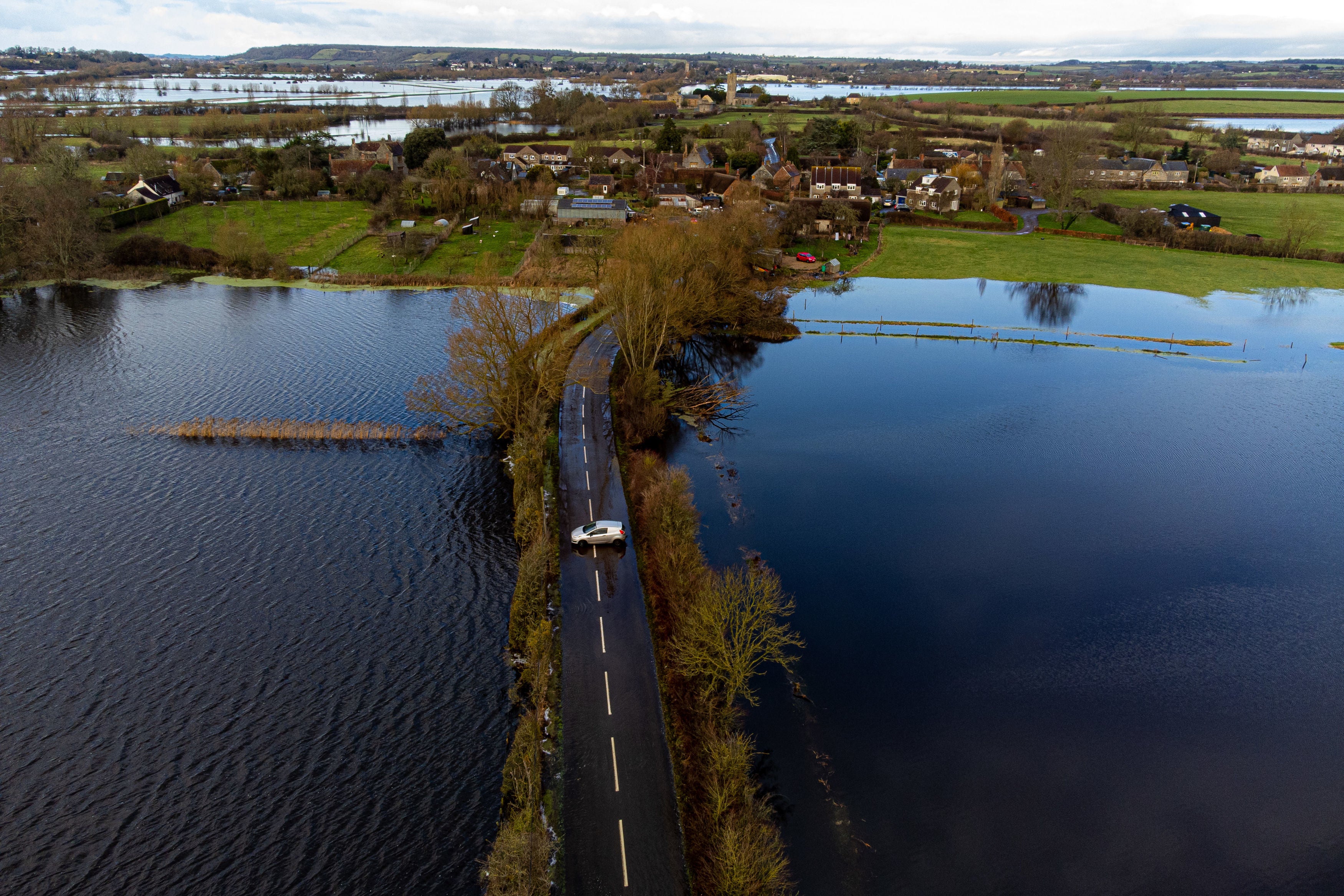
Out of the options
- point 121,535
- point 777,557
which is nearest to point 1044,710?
point 777,557

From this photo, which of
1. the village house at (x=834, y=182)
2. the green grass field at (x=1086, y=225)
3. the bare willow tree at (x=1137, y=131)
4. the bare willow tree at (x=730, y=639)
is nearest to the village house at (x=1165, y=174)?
the bare willow tree at (x=1137, y=131)

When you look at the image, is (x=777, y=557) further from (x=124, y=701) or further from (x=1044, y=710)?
(x=124, y=701)

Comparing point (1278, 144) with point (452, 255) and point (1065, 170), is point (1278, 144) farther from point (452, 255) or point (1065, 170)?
point (452, 255)

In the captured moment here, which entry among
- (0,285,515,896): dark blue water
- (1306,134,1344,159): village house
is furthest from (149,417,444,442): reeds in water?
(1306,134,1344,159): village house

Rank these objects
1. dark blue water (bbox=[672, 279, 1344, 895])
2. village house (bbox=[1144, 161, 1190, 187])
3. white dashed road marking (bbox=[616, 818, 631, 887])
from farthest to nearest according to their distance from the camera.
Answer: village house (bbox=[1144, 161, 1190, 187])
dark blue water (bbox=[672, 279, 1344, 895])
white dashed road marking (bbox=[616, 818, 631, 887])

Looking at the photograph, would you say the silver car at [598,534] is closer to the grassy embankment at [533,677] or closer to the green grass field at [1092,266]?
the grassy embankment at [533,677]

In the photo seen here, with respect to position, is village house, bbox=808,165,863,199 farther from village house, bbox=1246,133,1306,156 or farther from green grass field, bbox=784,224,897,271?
village house, bbox=1246,133,1306,156
